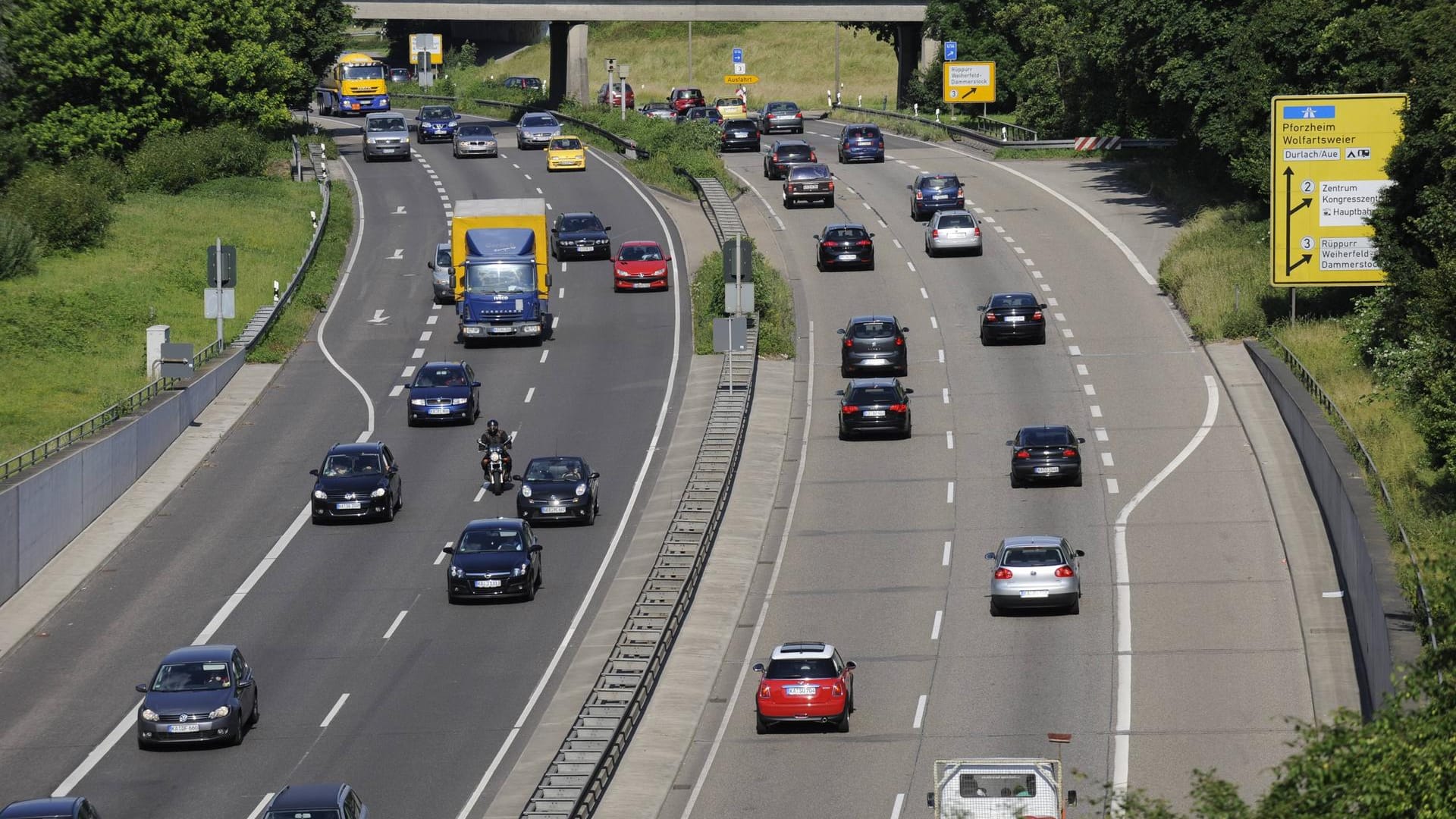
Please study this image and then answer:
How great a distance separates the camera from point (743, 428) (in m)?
46.2

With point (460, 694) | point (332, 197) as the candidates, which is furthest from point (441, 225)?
point (460, 694)

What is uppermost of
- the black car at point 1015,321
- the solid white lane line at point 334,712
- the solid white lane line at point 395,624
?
the black car at point 1015,321

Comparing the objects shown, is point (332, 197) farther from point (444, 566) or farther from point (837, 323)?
point (444, 566)

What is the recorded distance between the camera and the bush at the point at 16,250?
198 ft

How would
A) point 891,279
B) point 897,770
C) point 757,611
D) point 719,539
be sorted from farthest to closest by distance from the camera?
point 891,279 < point 719,539 < point 757,611 < point 897,770

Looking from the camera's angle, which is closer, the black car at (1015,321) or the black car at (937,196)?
the black car at (1015,321)

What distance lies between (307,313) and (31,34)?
88.4ft

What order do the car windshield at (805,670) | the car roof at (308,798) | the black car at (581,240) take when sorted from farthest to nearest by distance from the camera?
the black car at (581,240)
the car windshield at (805,670)
the car roof at (308,798)

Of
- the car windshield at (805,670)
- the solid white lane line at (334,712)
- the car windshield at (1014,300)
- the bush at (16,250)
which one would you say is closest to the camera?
the car windshield at (805,670)

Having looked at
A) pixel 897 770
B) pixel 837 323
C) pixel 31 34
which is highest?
pixel 31 34

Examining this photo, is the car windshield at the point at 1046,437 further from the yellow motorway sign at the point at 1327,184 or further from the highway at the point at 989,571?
the yellow motorway sign at the point at 1327,184

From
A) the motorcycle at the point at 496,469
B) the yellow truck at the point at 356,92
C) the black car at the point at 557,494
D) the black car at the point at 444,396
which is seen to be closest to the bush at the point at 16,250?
the black car at the point at 444,396

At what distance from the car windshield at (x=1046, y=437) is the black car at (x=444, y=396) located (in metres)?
13.9

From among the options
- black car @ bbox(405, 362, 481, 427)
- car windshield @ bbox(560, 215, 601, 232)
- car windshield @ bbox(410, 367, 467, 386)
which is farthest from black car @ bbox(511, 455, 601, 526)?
car windshield @ bbox(560, 215, 601, 232)
